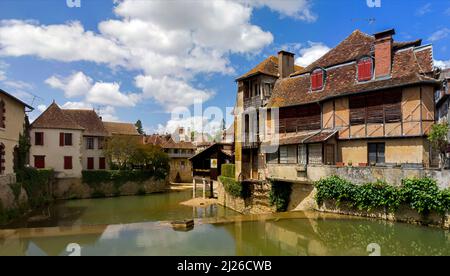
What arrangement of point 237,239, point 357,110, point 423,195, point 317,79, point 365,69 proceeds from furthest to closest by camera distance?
point 317,79 → point 365,69 → point 357,110 → point 423,195 → point 237,239

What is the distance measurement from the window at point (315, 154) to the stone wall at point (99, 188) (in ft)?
74.8

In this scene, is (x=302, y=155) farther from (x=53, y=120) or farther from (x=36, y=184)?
(x=53, y=120)

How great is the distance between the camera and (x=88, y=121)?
36.6 m

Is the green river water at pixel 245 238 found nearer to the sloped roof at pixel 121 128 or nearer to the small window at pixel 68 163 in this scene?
the small window at pixel 68 163

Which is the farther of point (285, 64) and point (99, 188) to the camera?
point (99, 188)

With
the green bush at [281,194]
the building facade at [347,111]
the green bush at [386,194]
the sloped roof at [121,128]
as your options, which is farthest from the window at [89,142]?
the green bush at [386,194]

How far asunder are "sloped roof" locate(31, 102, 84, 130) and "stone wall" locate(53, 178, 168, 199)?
18.2 ft

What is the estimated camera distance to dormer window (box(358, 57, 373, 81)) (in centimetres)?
1672

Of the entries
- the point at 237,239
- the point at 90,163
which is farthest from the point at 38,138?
the point at 237,239

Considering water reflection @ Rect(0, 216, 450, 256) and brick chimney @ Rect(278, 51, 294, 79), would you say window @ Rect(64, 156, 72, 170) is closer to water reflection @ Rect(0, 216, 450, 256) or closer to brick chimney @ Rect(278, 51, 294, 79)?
water reflection @ Rect(0, 216, 450, 256)

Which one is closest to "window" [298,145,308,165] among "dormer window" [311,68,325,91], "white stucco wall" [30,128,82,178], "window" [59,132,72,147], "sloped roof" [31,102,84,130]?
"dormer window" [311,68,325,91]

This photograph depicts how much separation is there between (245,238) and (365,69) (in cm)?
1191
